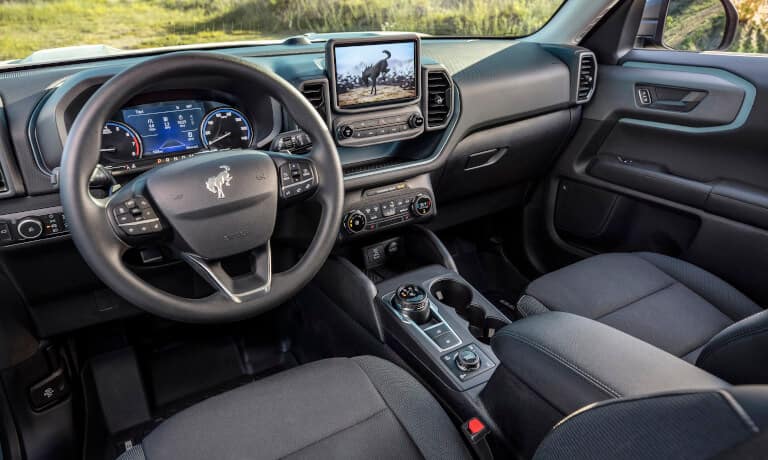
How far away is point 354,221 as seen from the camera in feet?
6.19

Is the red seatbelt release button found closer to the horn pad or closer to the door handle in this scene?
the horn pad

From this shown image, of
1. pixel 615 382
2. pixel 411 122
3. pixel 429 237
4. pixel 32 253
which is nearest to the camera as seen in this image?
pixel 615 382

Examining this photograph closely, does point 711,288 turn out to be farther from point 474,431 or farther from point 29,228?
A: point 29,228

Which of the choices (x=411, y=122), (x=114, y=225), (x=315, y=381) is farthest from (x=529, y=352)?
(x=411, y=122)

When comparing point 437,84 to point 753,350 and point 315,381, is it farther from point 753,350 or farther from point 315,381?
point 753,350

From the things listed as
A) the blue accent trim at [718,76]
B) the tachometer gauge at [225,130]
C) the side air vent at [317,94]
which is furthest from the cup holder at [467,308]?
the blue accent trim at [718,76]

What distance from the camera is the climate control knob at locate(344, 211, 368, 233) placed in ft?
6.15

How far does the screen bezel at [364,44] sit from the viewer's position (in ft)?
5.42

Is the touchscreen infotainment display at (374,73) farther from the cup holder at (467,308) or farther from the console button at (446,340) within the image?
the console button at (446,340)

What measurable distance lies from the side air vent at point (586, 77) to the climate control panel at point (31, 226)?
1.93 meters

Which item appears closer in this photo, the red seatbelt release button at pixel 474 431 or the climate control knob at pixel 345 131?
the red seatbelt release button at pixel 474 431

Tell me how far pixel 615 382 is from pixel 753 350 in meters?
0.23

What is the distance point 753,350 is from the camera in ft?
2.94

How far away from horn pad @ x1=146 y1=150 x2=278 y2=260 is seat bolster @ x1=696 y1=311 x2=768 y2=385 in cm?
91
